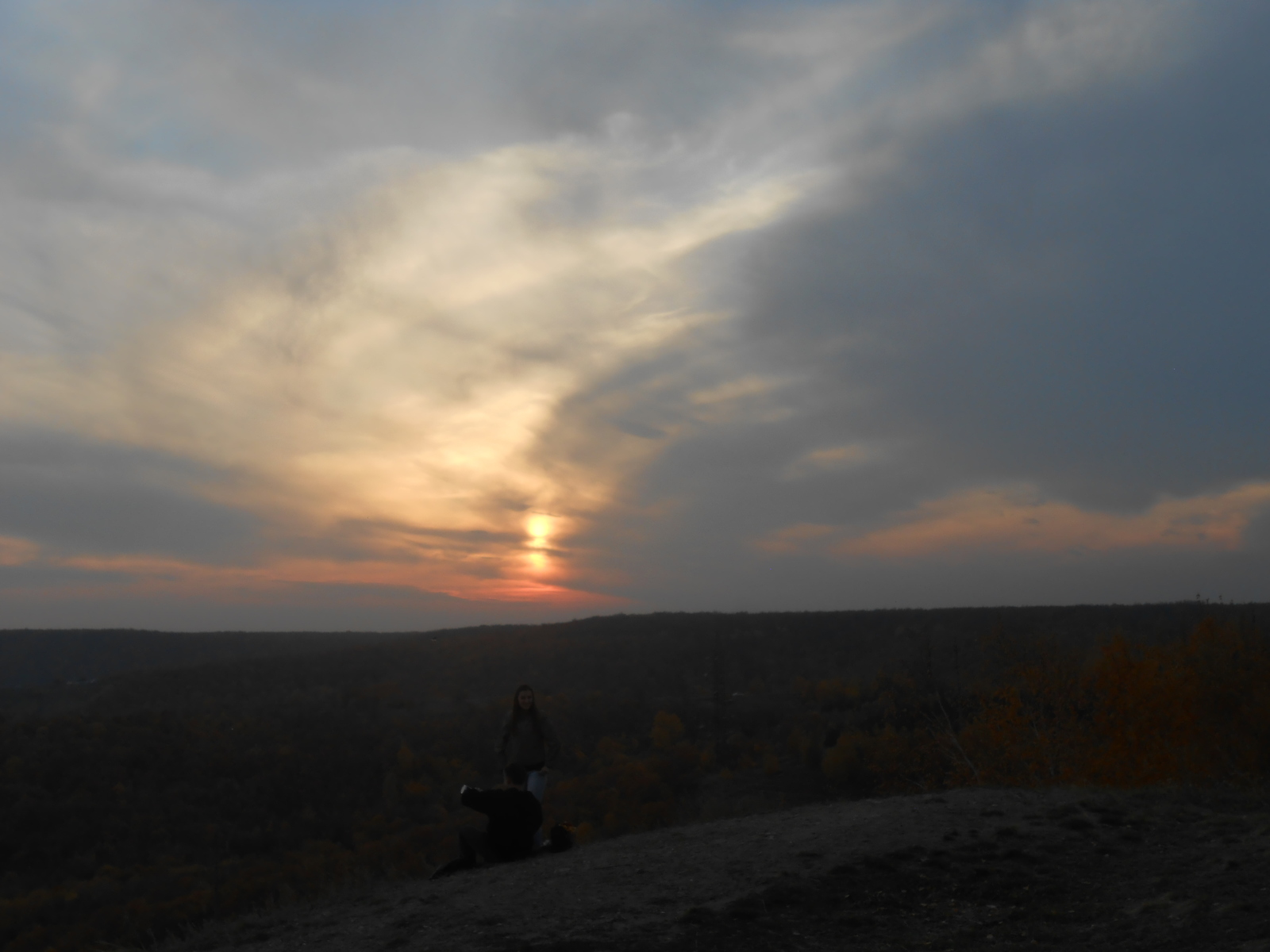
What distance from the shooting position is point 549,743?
423 inches

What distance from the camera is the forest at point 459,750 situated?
23047 mm

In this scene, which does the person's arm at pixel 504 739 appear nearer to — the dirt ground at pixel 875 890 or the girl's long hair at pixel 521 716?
the girl's long hair at pixel 521 716

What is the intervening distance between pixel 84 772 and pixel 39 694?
120 feet

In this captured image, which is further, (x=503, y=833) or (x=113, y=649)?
(x=113, y=649)

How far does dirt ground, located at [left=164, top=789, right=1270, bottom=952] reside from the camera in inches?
259

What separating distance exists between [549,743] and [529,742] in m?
0.25

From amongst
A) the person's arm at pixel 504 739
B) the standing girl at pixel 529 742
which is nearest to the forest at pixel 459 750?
the person's arm at pixel 504 739

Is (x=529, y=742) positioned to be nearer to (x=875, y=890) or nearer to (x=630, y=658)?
(x=875, y=890)

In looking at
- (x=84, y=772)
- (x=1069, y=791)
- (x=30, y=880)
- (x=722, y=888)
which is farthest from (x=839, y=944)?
(x=84, y=772)

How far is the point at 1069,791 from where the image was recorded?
10.9m

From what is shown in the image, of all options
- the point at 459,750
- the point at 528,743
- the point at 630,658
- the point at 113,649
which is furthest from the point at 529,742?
the point at 113,649

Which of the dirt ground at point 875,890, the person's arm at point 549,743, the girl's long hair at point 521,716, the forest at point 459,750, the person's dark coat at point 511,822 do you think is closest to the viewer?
the dirt ground at point 875,890

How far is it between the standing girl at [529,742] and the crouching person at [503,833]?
0.84 m

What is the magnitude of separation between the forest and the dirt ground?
3.51 metres
